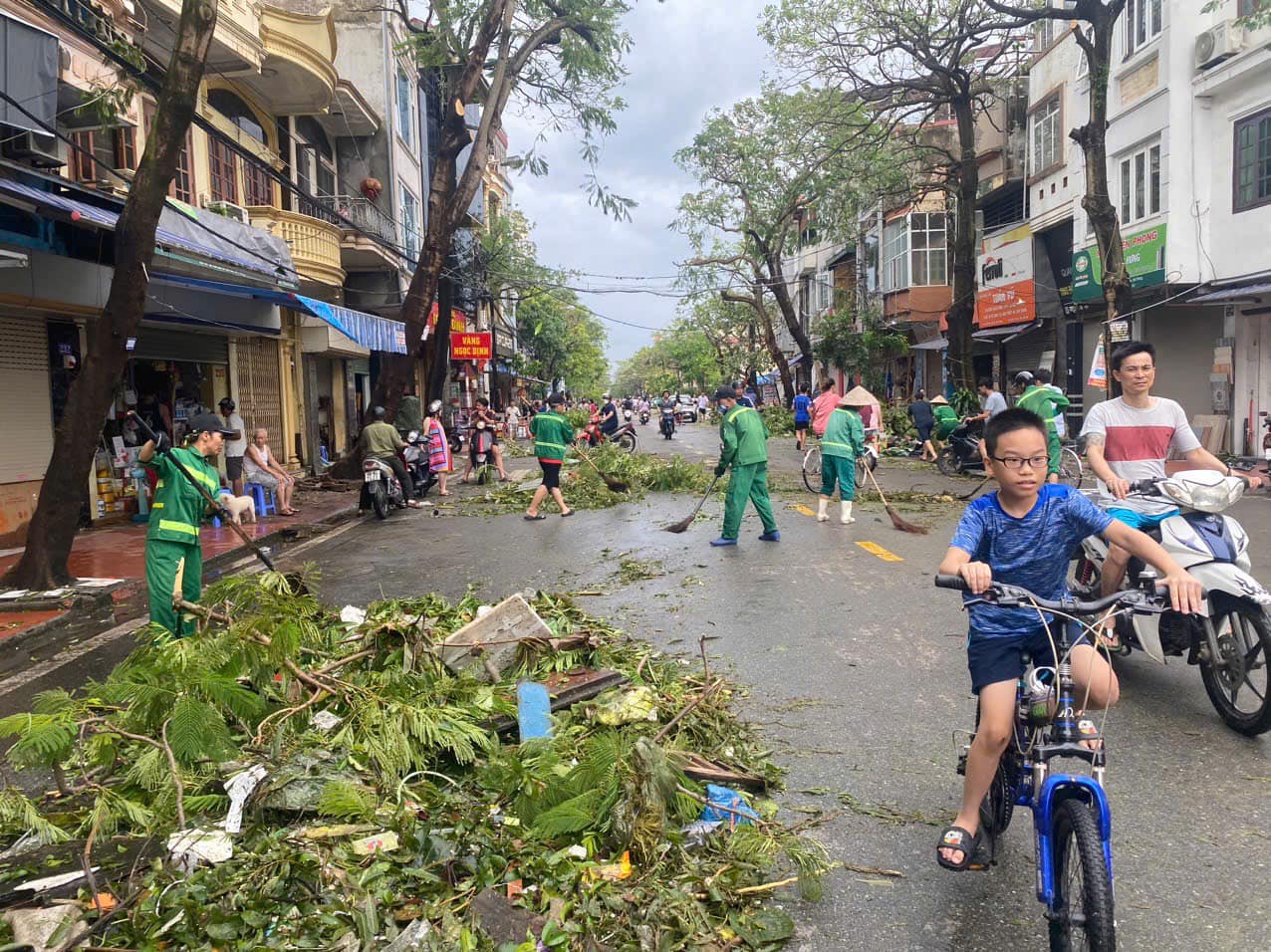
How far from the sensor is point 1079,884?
251 cm

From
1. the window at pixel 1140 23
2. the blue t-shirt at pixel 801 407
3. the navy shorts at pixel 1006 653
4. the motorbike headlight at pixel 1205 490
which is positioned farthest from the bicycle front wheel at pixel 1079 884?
the blue t-shirt at pixel 801 407

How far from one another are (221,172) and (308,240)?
2085 millimetres

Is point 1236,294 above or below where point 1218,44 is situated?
below

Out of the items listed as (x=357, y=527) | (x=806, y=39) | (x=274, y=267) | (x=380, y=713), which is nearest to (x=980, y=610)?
(x=380, y=713)

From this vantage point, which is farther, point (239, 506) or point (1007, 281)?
point (1007, 281)

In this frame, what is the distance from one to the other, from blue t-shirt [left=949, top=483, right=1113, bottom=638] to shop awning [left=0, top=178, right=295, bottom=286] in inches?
372

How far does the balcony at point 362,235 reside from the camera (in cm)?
2333

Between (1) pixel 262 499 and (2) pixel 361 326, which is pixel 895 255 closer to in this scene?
(2) pixel 361 326

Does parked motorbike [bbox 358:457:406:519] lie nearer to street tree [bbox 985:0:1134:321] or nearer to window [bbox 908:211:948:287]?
street tree [bbox 985:0:1134:321]

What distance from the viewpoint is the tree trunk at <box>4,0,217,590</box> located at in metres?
8.91

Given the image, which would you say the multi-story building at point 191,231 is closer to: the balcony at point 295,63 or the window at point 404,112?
the balcony at point 295,63

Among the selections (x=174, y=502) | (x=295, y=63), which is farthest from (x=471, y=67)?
(x=174, y=502)

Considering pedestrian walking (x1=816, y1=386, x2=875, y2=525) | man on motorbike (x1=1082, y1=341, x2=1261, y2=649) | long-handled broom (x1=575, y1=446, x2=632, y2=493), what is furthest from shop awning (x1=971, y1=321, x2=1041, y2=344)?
man on motorbike (x1=1082, y1=341, x2=1261, y2=649)

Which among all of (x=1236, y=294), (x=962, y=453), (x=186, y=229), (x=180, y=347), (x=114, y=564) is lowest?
(x=114, y=564)
